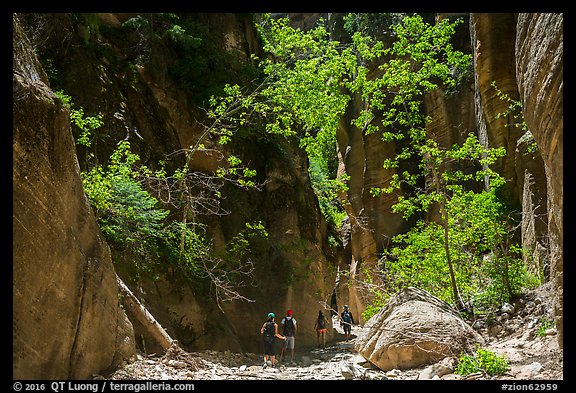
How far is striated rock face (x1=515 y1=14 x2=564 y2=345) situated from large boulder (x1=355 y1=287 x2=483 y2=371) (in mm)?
2428

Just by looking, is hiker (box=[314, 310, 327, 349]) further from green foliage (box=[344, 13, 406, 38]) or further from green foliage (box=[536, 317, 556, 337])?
green foliage (box=[344, 13, 406, 38])

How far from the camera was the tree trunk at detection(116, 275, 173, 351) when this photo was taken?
969cm

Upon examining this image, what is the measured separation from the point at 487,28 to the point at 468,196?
6.87m

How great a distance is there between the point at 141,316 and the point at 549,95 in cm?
822

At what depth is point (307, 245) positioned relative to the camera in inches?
821

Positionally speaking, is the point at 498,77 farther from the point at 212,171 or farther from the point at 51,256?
the point at 51,256

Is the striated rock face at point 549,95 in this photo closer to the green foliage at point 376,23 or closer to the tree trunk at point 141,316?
the tree trunk at point 141,316

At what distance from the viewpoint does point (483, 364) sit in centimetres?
777

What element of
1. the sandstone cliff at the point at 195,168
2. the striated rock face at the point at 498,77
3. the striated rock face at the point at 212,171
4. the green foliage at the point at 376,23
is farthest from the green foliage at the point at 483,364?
the green foliage at the point at 376,23

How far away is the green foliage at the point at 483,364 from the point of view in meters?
7.49

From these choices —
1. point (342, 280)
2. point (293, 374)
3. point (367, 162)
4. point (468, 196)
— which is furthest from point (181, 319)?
point (342, 280)

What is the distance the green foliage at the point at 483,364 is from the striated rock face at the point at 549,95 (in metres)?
1.09

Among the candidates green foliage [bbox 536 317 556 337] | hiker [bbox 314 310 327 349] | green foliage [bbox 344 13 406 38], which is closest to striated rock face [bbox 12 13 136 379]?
green foliage [bbox 536 317 556 337]

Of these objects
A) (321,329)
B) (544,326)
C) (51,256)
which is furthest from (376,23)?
(51,256)
